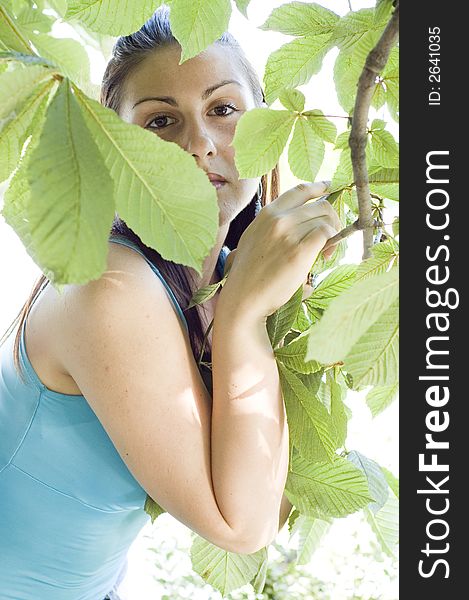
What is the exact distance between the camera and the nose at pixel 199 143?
667 millimetres

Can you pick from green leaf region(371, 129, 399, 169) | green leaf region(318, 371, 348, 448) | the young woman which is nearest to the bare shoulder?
the young woman

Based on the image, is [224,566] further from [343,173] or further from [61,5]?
[61,5]

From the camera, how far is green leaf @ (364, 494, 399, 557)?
73cm

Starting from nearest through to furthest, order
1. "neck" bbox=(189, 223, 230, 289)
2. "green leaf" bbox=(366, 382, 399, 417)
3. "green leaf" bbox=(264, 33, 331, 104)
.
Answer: "green leaf" bbox=(264, 33, 331, 104), "green leaf" bbox=(366, 382, 399, 417), "neck" bbox=(189, 223, 230, 289)

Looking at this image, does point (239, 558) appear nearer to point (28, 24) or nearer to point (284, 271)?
point (284, 271)

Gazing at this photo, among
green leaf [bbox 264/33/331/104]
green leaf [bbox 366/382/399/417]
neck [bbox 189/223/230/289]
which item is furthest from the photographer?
neck [bbox 189/223/230/289]

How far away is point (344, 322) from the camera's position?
336 mm

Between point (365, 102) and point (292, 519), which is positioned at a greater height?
point (365, 102)

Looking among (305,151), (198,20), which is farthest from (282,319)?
Result: (198,20)

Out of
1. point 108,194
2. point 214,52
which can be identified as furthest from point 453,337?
point 214,52

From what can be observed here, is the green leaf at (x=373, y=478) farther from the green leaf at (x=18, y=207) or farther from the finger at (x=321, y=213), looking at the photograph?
the green leaf at (x=18, y=207)

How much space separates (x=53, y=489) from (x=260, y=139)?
0.44m

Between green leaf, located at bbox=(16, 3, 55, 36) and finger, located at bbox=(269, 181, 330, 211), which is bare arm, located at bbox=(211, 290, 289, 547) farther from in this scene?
green leaf, located at bbox=(16, 3, 55, 36)

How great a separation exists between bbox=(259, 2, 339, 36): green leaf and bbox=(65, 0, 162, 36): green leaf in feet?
0.28
